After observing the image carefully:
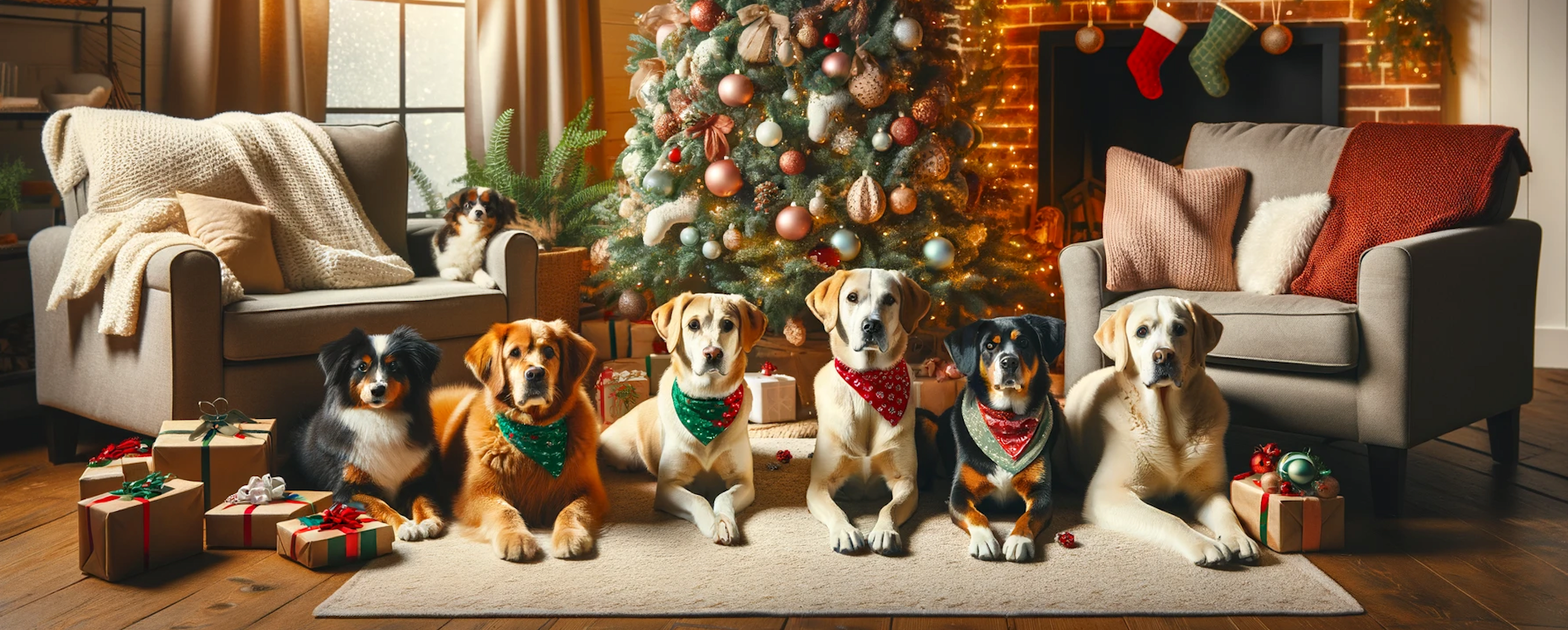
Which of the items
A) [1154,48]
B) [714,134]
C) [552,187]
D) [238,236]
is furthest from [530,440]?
[1154,48]

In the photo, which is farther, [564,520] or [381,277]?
[381,277]

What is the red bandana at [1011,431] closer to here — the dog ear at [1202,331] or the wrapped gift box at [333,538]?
the dog ear at [1202,331]

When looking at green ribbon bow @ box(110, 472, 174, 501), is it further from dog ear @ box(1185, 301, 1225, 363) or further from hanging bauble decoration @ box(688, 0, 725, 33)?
hanging bauble decoration @ box(688, 0, 725, 33)

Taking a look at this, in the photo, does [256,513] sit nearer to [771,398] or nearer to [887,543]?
[887,543]

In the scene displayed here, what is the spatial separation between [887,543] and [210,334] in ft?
6.15

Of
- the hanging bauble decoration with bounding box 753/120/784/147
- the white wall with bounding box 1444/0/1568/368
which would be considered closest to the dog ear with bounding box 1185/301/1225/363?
the hanging bauble decoration with bounding box 753/120/784/147

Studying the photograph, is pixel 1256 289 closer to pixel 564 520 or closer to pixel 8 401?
pixel 564 520

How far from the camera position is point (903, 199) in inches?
150

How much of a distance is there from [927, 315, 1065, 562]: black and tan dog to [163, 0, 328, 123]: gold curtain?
311 centimetres

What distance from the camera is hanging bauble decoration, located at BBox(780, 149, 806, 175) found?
386cm

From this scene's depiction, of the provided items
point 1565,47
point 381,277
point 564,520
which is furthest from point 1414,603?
point 1565,47

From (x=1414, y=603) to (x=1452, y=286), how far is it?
1.01m

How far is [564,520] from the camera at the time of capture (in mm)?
2428

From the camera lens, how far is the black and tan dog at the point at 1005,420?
2.47m
